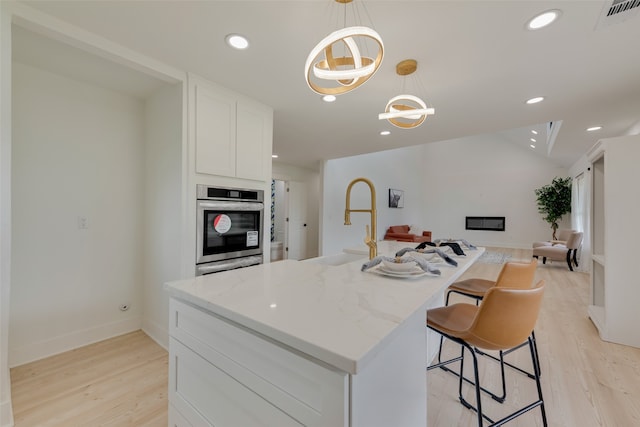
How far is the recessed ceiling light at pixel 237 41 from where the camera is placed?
1.77 metres

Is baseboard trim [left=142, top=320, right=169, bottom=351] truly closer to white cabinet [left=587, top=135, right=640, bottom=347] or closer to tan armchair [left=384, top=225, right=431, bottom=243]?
white cabinet [left=587, top=135, right=640, bottom=347]

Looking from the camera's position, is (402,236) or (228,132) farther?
(402,236)

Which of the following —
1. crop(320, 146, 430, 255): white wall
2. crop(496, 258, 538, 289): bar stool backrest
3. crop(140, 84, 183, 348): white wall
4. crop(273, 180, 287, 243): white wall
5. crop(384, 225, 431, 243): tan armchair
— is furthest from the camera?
crop(384, 225, 431, 243): tan armchair

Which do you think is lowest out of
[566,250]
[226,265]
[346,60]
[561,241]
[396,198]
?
[566,250]

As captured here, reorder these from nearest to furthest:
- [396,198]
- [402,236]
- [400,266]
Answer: [400,266] < [402,236] < [396,198]

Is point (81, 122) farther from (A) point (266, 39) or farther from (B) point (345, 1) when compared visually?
(B) point (345, 1)

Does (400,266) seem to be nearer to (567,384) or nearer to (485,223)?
(567,384)

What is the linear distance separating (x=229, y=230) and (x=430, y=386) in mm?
2072

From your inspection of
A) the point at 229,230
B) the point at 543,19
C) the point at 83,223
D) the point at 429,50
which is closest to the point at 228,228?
the point at 229,230

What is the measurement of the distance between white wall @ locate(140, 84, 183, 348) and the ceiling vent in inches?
116

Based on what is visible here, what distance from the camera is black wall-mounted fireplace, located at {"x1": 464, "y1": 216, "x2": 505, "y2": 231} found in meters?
9.04

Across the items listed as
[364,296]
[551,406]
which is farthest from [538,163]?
[364,296]

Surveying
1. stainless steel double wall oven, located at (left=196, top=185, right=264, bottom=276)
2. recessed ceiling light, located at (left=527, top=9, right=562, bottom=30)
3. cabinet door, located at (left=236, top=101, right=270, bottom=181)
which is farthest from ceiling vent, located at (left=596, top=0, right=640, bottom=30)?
stainless steel double wall oven, located at (left=196, top=185, right=264, bottom=276)

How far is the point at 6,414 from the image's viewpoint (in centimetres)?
147
